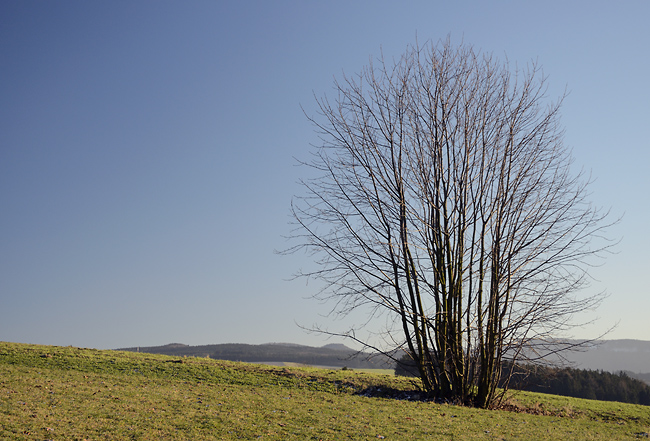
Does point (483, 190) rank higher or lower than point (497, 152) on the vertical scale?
lower

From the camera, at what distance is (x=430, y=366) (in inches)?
593

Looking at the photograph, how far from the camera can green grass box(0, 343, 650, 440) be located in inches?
331

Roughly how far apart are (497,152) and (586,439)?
909cm

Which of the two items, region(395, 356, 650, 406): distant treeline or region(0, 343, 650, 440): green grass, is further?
region(395, 356, 650, 406): distant treeline

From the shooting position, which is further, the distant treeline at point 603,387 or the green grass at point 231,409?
the distant treeline at point 603,387

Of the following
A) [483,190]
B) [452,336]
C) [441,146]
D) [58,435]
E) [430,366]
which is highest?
[441,146]

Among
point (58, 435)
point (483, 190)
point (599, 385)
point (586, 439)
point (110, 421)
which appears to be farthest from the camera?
point (599, 385)

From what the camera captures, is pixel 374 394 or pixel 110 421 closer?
pixel 110 421

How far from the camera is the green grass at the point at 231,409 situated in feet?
27.6

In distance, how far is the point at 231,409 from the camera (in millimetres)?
10586

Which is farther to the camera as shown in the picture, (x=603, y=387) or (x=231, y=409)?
(x=603, y=387)

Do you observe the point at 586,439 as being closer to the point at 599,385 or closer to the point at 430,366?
the point at 430,366

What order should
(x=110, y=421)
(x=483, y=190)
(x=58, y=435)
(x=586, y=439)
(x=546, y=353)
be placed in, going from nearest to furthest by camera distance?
(x=58, y=435), (x=110, y=421), (x=586, y=439), (x=546, y=353), (x=483, y=190)

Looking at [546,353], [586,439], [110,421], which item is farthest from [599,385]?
[110,421]
